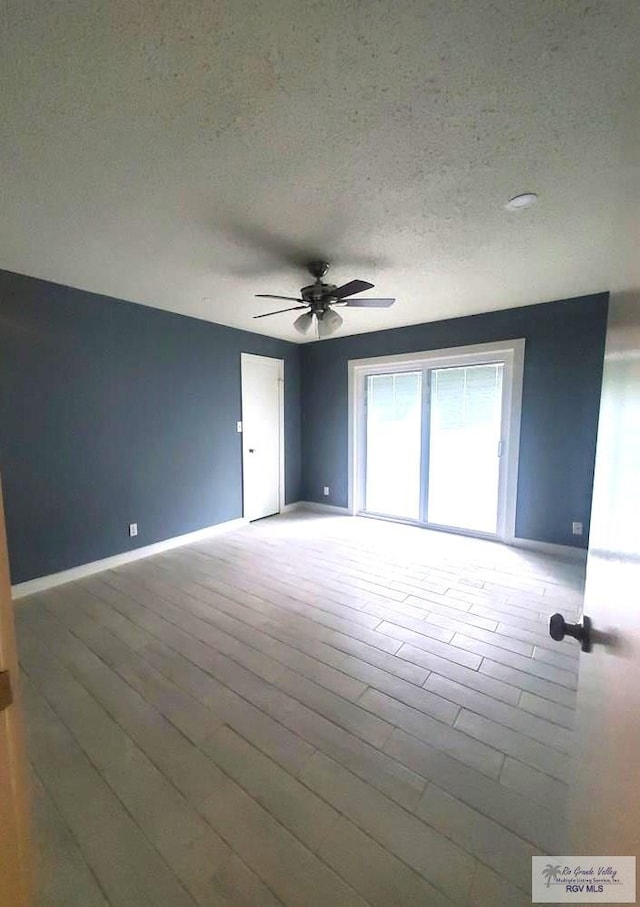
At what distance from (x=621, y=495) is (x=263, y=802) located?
148cm

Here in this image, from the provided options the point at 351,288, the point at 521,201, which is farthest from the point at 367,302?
the point at 521,201

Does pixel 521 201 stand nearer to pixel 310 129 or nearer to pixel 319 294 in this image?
pixel 310 129

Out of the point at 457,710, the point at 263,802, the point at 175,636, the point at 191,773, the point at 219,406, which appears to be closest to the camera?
the point at 263,802

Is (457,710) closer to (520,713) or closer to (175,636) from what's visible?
(520,713)

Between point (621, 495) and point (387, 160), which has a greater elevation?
point (387, 160)

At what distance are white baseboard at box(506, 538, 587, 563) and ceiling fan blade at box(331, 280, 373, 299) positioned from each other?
295cm

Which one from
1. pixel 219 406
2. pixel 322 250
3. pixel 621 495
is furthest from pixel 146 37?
pixel 219 406

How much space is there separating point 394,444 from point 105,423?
10.3 ft

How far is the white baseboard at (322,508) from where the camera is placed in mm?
4988

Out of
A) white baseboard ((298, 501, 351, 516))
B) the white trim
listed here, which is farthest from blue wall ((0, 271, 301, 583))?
white baseboard ((298, 501, 351, 516))

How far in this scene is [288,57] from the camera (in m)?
1.11

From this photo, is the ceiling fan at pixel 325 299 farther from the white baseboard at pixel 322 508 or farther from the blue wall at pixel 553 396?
the white baseboard at pixel 322 508

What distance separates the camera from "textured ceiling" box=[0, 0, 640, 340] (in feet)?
3.35

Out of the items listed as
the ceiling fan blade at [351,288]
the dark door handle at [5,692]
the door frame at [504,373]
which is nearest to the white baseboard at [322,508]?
the door frame at [504,373]
